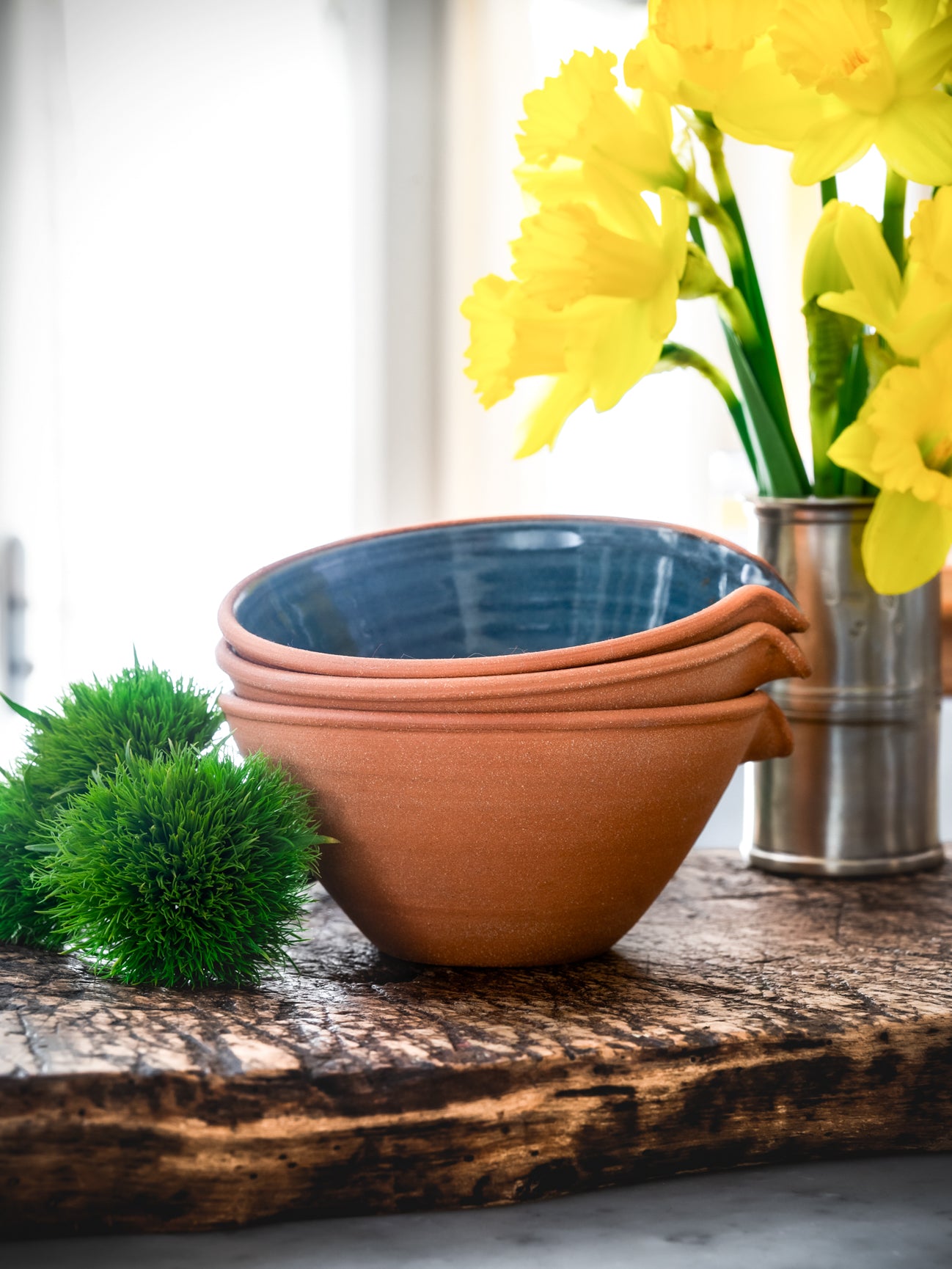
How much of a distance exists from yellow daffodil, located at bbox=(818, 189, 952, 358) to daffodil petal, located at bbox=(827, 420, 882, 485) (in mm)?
39

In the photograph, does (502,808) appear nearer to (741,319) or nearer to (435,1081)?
(435,1081)

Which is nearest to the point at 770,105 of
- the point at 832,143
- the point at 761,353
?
the point at 832,143

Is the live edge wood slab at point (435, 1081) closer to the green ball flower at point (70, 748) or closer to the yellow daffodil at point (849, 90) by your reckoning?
the green ball flower at point (70, 748)

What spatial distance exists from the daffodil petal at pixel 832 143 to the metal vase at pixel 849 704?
0.57 ft

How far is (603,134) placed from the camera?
56cm

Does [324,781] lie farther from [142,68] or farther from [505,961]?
[142,68]

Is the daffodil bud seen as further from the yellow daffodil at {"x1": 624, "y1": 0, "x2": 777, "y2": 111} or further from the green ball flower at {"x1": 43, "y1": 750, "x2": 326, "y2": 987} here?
the green ball flower at {"x1": 43, "y1": 750, "x2": 326, "y2": 987}

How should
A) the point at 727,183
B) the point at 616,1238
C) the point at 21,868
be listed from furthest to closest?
the point at 727,183 → the point at 21,868 → the point at 616,1238

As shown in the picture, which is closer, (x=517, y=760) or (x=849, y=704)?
(x=517, y=760)

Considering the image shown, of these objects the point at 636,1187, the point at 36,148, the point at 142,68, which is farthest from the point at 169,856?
the point at 142,68

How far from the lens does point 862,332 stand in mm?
641

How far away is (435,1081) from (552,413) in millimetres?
315

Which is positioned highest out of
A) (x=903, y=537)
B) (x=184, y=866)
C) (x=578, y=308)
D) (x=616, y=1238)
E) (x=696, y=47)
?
(x=696, y=47)

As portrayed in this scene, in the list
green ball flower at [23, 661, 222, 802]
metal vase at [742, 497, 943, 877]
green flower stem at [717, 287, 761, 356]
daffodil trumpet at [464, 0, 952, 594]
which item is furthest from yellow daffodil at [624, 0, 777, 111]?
green ball flower at [23, 661, 222, 802]
